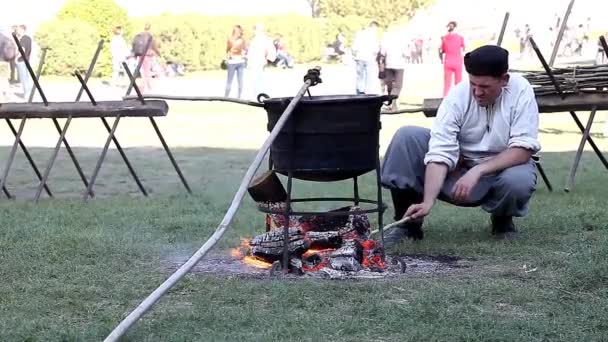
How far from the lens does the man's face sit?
16.8 ft

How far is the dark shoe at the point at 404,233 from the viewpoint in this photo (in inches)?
230

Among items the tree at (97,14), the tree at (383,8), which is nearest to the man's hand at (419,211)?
the tree at (97,14)

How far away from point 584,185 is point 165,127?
9.11m

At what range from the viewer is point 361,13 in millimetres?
55875

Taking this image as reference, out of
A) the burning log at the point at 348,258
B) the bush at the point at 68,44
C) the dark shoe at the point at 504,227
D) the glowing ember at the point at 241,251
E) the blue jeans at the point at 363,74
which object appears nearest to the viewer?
the burning log at the point at 348,258

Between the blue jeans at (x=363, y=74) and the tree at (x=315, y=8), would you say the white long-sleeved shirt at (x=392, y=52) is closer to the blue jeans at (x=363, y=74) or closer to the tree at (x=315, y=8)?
the blue jeans at (x=363, y=74)

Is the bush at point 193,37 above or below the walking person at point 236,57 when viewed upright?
below

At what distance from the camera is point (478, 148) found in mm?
5469

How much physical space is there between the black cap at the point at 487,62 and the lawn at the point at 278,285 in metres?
1.05

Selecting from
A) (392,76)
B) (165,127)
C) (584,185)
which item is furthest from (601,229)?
(392,76)

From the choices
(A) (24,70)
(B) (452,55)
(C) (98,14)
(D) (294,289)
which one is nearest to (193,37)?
(C) (98,14)

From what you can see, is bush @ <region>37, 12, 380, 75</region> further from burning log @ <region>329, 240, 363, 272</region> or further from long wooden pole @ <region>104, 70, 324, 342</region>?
long wooden pole @ <region>104, 70, 324, 342</region>

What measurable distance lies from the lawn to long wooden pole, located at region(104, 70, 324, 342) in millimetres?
143

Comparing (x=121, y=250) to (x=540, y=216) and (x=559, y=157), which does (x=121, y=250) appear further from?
(x=559, y=157)
